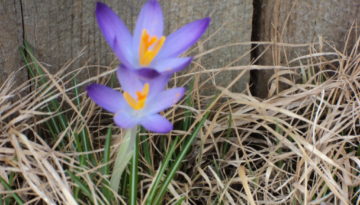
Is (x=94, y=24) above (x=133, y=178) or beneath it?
above

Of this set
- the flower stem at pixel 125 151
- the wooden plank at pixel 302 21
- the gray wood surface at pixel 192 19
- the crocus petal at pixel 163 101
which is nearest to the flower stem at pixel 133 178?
the flower stem at pixel 125 151

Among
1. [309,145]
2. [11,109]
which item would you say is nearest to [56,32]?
[11,109]

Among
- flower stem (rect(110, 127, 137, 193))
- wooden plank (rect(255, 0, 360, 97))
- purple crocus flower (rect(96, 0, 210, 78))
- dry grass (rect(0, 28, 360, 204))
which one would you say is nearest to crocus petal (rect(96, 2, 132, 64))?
purple crocus flower (rect(96, 0, 210, 78))

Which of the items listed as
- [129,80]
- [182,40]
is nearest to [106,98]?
[129,80]

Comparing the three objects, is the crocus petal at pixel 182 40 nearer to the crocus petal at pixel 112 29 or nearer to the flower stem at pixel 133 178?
the crocus petal at pixel 112 29

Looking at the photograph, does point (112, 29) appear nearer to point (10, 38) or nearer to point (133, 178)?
point (133, 178)

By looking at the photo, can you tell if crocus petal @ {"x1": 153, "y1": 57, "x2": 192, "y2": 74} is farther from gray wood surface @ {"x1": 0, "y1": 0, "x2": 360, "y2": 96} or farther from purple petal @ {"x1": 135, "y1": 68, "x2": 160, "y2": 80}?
gray wood surface @ {"x1": 0, "y1": 0, "x2": 360, "y2": 96}

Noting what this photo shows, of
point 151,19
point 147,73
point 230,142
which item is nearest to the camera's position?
point 147,73

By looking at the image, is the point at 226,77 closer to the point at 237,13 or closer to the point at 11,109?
the point at 237,13
